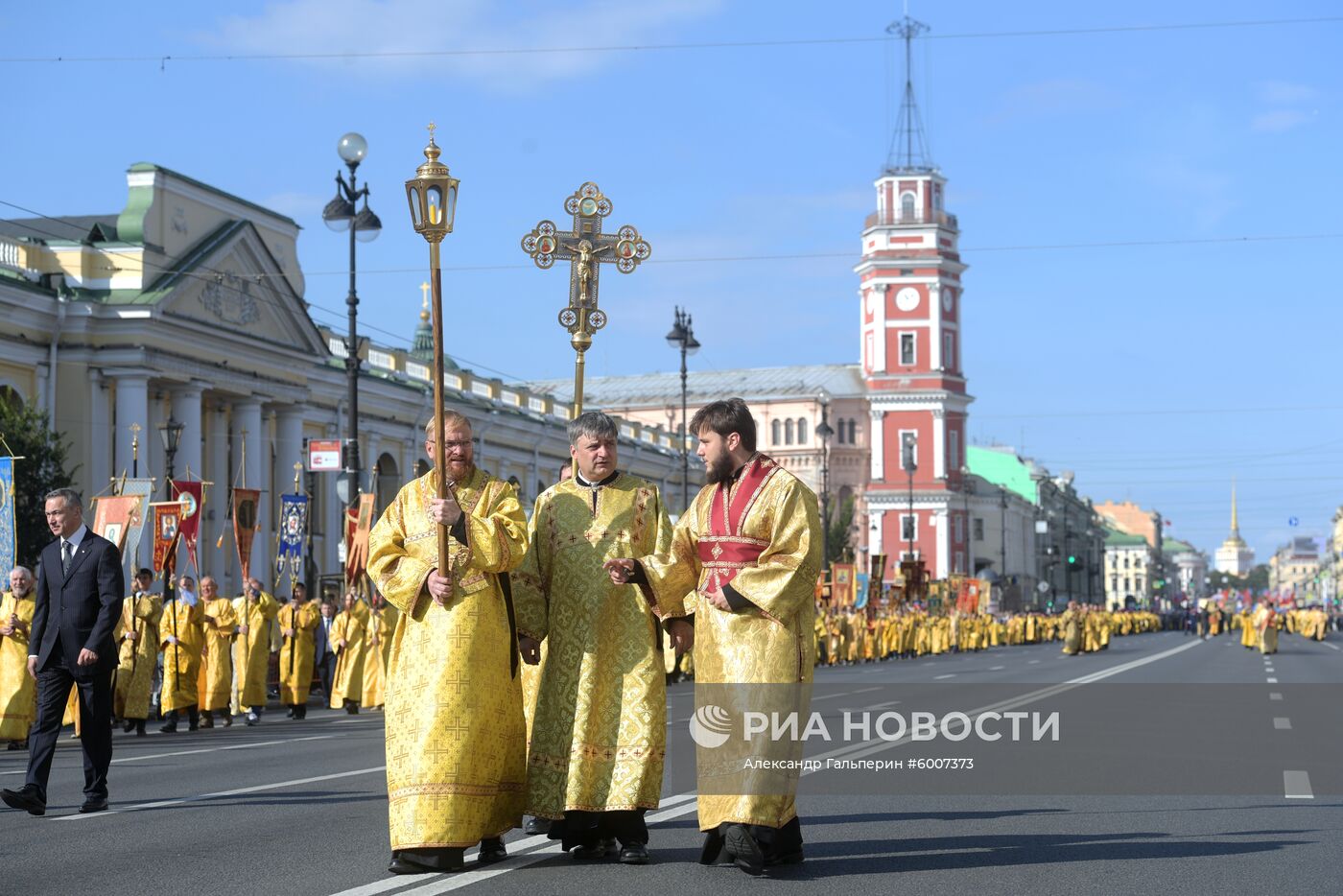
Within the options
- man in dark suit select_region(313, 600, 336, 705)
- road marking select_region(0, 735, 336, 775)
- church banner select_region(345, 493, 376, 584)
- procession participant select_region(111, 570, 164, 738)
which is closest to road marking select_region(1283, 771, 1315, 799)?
road marking select_region(0, 735, 336, 775)

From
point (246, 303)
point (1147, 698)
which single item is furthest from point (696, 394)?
point (1147, 698)

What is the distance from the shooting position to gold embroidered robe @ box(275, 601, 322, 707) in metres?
24.2

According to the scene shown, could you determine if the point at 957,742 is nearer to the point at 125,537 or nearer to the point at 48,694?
the point at 48,694

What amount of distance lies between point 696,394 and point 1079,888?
371 feet

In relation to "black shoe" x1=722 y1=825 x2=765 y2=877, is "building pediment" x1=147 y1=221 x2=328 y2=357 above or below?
above

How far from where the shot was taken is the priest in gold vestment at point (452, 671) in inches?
316

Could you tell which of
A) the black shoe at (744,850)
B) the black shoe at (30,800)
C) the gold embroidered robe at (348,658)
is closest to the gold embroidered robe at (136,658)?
the gold embroidered robe at (348,658)

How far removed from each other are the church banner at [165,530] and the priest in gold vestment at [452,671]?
17.4 meters

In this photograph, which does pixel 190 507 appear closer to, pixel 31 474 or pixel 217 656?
pixel 217 656

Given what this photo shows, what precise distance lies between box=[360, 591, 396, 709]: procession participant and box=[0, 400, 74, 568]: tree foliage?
859 centimetres

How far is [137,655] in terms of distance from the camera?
66.1 ft

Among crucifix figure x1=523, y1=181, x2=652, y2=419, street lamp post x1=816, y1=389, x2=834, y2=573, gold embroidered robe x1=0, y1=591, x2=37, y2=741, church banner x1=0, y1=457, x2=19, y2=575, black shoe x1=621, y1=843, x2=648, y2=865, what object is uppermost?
street lamp post x1=816, y1=389, x2=834, y2=573

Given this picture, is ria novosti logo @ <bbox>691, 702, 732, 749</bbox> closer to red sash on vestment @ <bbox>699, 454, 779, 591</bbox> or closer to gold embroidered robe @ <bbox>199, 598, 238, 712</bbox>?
red sash on vestment @ <bbox>699, 454, 779, 591</bbox>

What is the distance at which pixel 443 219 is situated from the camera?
30.9ft
